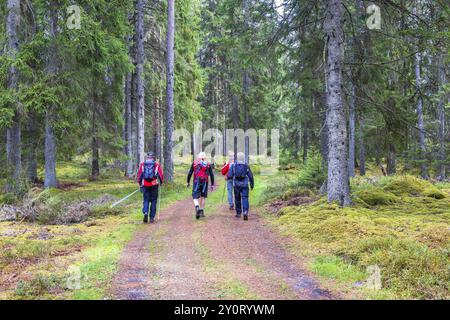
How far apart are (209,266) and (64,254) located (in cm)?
301

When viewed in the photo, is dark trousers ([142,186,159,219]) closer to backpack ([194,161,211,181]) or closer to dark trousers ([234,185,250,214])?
backpack ([194,161,211,181])

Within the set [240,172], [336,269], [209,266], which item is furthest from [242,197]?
[336,269]

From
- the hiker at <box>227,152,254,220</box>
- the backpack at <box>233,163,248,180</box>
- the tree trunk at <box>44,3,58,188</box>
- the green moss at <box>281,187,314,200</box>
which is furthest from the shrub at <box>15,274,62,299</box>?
the green moss at <box>281,187,314,200</box>

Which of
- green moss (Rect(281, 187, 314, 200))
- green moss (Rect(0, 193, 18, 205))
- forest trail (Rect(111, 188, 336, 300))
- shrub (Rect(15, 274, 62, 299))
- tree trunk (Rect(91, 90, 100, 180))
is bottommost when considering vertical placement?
forest trail (Rect(111, 188, 336, 300))

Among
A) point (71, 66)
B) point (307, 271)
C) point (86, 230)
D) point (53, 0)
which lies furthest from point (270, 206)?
point (53, 0)

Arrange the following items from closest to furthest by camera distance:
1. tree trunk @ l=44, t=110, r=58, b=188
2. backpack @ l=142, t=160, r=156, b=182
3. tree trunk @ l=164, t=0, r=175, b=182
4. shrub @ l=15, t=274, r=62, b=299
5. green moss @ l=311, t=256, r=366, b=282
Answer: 1. shrub @ l=15, t=274, r=62, b=299
2. green moss @ l=311, t=256, r=366, b=282
3. backpack @ l=142, t=160, r=156, b=182
4. tree trunk @ l=44, t=110, r=58, b=188
5. tree trunk @ l=164, t=0, r=175, b=182

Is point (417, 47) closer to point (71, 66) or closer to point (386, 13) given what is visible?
Result: point (386, 13)

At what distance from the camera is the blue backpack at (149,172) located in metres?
11.4

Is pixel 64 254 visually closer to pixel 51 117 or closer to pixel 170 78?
pixel 51 117

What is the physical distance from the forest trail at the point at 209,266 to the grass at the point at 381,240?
24.2 inches

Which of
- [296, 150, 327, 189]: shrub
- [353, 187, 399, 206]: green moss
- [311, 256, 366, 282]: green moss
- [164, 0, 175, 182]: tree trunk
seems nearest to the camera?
[311, 256, 366, 282]: green moss

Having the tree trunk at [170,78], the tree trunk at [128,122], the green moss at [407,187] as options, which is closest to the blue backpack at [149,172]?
the green moss at [407,187]

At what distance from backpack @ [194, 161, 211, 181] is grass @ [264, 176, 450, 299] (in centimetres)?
255

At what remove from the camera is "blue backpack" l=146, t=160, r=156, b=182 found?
11.4m
